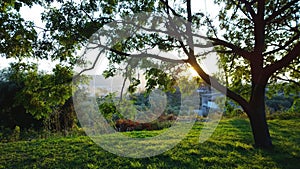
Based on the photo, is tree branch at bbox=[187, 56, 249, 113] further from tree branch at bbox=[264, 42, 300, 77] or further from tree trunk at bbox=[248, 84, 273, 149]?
tree branch at bbox=[264, 42, 300, 77]

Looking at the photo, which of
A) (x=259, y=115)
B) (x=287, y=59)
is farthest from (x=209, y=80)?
(x=287, y=59)

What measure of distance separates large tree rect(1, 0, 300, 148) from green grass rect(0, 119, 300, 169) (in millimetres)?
632

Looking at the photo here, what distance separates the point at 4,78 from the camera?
10.6m

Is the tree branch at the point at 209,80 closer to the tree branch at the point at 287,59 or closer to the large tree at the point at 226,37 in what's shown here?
the large tree at the point at 226,37

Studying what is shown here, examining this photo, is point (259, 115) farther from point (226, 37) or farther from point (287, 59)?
point (226, 37)

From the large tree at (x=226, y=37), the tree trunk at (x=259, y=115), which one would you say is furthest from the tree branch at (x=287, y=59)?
the tree trunk at (x=259, y=115)

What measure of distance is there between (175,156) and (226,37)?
3.21 metres

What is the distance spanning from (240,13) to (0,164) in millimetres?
6267

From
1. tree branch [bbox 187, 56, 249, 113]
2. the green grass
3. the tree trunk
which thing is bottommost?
the green grass

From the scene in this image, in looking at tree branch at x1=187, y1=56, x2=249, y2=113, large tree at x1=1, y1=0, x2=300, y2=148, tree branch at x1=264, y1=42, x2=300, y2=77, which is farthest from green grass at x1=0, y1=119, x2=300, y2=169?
tree branch at x1=264, y1=42, x2=300, y2=77

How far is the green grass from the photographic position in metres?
4.51

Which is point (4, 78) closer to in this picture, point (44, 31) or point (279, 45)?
point (44, 31)

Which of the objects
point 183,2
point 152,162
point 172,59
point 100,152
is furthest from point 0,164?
point 183,2

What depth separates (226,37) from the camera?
20.8ft
